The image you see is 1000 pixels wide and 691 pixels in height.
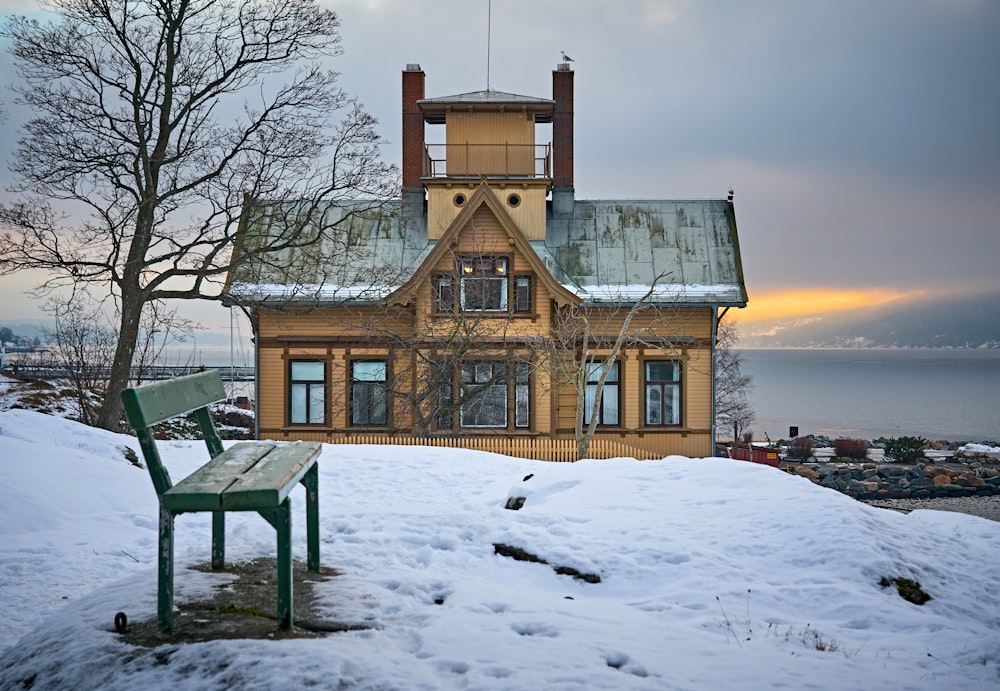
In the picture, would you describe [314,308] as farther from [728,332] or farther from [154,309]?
[728,332]

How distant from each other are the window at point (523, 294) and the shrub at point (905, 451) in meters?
19.9

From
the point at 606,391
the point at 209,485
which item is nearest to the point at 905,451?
the point at 606,391

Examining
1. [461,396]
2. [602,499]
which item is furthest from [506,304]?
[602,499]

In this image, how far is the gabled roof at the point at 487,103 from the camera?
26.2m

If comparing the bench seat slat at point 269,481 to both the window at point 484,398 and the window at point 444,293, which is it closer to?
the window at point 444,293

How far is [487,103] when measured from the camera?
26312 mm

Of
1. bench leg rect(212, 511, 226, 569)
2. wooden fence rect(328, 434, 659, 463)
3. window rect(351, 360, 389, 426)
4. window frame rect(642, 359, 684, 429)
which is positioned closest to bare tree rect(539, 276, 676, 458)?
window frame rect(642, 359, 684, 429)

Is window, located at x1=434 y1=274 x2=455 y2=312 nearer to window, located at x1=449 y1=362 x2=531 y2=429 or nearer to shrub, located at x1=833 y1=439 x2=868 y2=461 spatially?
window, located at x1=449 y1=362 x2=531 y2=429

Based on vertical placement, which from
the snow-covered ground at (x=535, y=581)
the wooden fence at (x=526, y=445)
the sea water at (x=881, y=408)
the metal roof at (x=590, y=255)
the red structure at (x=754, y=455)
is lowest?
the sea water at (x=881, y=408)

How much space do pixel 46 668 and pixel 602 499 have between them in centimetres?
589

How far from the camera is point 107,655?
4.28 meters

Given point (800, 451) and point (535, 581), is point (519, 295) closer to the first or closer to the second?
point (535, 581)

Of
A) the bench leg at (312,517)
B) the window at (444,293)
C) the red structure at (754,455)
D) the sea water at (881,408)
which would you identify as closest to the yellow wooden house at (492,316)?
the window at (444,293)

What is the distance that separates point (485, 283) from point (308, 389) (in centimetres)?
599
